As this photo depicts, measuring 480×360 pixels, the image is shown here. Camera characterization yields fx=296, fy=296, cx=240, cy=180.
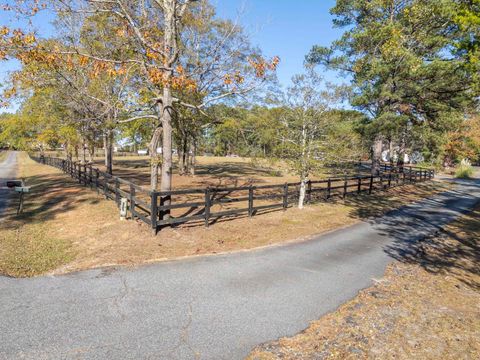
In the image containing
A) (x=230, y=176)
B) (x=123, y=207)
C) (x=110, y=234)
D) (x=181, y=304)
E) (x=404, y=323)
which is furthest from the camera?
(x=230, y=176)

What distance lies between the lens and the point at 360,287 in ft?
20.8

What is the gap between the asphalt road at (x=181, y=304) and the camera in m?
4.07

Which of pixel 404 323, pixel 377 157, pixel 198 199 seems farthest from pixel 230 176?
pixel 404 323

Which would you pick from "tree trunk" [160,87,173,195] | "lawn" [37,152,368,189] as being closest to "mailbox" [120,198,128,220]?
"tree trunk" [160,87,173,195]

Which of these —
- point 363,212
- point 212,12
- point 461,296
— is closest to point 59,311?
point 461,296

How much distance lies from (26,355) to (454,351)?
5.81 m

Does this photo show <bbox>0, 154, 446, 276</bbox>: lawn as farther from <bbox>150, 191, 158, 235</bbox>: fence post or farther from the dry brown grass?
the dry brown grass

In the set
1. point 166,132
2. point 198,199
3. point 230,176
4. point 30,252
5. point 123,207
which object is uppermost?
point 166,132

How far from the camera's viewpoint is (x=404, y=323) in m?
4.91

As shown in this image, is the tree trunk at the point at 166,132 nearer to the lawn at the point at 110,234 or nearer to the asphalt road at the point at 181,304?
the lawn at the point at 110,234

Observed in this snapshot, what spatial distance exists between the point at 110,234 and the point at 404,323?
798 cm

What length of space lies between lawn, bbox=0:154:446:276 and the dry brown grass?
143 inches

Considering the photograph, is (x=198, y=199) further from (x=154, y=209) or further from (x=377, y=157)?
(x=377, y=157)

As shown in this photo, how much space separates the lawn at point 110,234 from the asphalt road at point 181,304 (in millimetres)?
728
